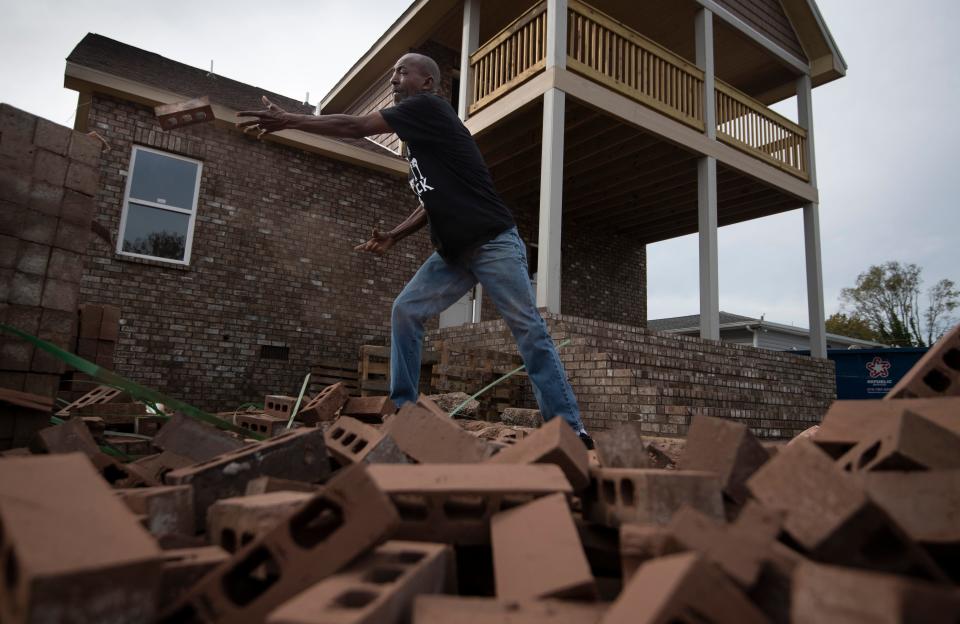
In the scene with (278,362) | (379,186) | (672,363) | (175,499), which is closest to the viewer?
(175,499)

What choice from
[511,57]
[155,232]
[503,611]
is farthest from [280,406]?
[511,57]

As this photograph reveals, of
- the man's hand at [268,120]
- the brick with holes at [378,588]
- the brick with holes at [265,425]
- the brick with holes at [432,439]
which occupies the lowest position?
the brick with holes at [378,588]

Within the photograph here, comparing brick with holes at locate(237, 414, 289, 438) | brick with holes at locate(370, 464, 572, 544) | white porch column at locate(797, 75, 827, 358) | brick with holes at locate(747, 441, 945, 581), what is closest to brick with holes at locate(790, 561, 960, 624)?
brick with holes at locate(747, 441, 945, 581)

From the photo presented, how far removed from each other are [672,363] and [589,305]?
629 cm

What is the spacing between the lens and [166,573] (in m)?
1.12

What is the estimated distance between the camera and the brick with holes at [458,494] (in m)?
1.33

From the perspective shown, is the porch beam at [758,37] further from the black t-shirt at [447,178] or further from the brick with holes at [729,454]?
the brick with holes at [729,454]

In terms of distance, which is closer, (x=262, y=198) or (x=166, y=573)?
(x=166, y=573)

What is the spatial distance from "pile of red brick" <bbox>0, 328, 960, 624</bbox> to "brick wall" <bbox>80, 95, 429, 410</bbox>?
6.58m

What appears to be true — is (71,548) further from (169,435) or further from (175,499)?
(169,435)

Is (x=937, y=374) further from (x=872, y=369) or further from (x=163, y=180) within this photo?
(x=872, y=369)

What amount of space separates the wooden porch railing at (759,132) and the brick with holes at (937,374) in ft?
27.8

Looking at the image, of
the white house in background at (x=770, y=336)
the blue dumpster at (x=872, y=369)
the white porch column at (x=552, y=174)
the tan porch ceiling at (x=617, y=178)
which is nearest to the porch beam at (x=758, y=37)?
the tan porch ceiling at (x=617, y=178)

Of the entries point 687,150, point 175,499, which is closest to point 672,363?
point 687,150
